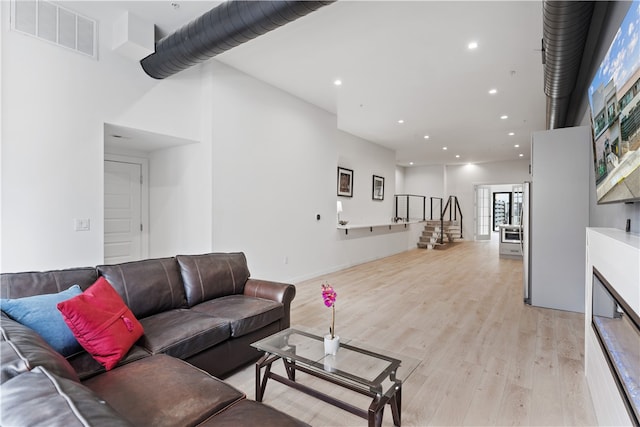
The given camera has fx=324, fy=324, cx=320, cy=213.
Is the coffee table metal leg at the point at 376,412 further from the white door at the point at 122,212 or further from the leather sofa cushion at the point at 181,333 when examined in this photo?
the white door at the point at 122,212

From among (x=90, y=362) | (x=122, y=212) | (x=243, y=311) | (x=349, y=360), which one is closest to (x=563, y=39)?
(x=349, y=360)

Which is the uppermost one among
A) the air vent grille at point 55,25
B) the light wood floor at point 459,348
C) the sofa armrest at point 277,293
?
the air vent grille at point 55,25

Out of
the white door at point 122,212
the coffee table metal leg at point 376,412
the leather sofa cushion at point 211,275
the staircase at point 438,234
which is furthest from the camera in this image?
the staircase at point 438,234

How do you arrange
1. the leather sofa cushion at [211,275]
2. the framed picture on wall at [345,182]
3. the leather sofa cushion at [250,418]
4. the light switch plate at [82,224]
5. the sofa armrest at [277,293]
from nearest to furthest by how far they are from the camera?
1. the leather sofa cushion at [250,418]
2. the leather sofa cushion at [211,275]
3. the sofa armrest at [277,293]
4. the light switch plate at [82,224]
5. the framed picture on wall at [345,182]

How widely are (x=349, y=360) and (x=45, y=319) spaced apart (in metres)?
1.68

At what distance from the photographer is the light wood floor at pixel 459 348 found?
206 cm

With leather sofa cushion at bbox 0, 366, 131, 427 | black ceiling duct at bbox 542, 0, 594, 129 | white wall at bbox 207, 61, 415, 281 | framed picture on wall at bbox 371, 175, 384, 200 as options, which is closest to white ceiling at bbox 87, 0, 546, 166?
white wall at bbox 207, 61, 415, 281

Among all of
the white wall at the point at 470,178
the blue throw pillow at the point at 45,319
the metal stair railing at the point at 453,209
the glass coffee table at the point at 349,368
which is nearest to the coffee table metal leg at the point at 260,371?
the glass coffee table at the point at 349,368

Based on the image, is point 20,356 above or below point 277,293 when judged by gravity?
above

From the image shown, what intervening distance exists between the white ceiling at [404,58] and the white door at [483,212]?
5.63 m

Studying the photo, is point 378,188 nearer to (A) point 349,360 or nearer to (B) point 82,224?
(B) point 82,224

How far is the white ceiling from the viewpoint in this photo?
10.2ft

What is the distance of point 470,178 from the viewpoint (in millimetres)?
12250

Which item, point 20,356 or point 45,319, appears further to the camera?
point 45,319
